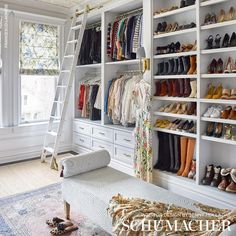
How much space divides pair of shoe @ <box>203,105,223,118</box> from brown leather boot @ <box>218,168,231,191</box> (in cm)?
58

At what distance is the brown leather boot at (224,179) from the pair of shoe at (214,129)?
0.37m

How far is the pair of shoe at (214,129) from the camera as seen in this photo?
106 inches

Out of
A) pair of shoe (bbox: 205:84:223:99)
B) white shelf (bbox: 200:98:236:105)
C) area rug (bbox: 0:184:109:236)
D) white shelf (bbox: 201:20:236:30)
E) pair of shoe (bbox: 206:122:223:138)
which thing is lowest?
area rug (bbox: 0:184:109:236)

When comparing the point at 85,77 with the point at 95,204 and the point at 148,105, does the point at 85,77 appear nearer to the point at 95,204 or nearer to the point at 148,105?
the point at 148,105

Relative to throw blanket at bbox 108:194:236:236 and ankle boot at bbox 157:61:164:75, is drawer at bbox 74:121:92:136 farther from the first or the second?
throw blanket at bbox 108:194:236:236

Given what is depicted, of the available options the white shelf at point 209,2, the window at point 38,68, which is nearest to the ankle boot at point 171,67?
the white shelf at point 209,2

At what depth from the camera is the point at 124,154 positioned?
378 centimetres

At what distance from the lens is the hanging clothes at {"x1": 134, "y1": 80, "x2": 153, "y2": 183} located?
3.27 metres

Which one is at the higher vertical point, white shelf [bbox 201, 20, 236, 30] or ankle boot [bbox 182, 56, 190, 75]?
white shelf [bbox 201, 20, 236, 30]

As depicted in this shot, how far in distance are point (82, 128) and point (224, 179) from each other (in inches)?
107

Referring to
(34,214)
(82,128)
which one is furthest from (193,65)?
(82,128)

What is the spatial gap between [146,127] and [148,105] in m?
0.28

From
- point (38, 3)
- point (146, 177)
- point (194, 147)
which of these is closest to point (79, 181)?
point (146, 177)

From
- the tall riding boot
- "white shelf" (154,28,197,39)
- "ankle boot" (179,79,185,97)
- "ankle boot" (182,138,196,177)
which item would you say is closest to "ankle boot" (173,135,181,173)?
the tall riding boot
